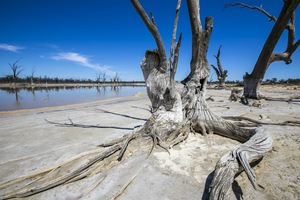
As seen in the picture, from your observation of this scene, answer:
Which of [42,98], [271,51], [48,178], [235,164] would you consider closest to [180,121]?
[235,164]

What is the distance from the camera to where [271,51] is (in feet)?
25.7

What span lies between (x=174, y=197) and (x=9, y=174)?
2.32m

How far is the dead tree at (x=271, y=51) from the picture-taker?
23.9ft

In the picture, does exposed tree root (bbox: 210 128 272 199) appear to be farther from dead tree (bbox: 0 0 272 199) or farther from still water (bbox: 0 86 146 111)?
still water (bbox: 0 86 146 111)

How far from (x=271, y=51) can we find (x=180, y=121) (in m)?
7.47

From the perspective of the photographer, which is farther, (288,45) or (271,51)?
(288,45)

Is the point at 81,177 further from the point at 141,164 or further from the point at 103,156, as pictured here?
the point at 141,164

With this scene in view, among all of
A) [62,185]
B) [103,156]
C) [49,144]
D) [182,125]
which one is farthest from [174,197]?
[49,144]

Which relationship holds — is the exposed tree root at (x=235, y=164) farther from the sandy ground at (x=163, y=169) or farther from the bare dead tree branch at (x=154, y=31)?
the bare dead tree branch at (x=154, y=31)

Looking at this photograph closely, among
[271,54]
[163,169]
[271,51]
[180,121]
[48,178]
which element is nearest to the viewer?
[48,178]

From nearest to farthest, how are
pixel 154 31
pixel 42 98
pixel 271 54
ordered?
pixel 154 31, pixel 271 54, pixel 42 98

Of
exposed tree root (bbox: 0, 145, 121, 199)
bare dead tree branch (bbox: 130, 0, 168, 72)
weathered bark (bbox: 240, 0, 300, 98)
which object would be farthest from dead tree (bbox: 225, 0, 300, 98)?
exposed tree root (bbox: 0, 145, 121, 199)

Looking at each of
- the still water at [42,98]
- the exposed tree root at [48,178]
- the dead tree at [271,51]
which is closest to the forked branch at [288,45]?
the dead tree at [271,51]

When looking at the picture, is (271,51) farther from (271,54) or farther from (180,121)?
(180,121)
